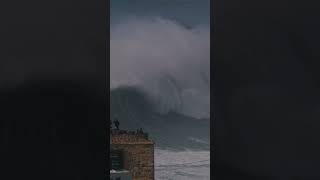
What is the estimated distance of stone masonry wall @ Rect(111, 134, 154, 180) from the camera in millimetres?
23938

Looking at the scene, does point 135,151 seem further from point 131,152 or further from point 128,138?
point 128,138

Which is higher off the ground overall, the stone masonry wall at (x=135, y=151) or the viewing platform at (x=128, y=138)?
the viewing platform at (x=128, y=138)

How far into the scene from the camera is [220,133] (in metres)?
4.73

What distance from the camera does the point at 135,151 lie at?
79.4ft

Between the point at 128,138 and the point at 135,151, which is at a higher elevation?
the point at 128,138

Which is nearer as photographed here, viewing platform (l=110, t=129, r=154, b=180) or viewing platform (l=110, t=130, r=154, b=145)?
viewing platform (l=110, t=129, r=154, b=180)

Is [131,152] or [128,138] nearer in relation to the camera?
[131,152]

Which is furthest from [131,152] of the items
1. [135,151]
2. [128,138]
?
[128,138]

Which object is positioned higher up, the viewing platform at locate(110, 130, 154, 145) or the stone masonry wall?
the viewing platform at locate(110, 130, 154, 145)

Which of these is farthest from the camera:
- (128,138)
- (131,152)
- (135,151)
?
(128,138)

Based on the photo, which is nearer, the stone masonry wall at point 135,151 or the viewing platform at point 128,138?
the stone masonry wall at point 135,151

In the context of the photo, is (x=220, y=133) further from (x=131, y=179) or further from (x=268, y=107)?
(x=131, y=179)

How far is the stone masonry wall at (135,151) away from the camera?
78.5 ft

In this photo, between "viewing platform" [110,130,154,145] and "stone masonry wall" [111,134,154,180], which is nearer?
"stone masonry wall" [111,134,154,180]
